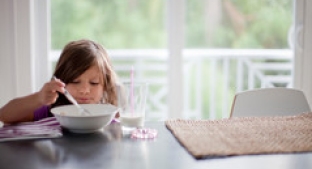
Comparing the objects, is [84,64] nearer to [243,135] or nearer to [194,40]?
[243,135]

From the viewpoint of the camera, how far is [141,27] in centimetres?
332

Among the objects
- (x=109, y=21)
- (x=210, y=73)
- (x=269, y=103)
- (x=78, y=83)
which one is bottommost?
(x=210, y=73)

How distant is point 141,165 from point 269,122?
1.89 ft

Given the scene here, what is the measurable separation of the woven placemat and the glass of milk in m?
0.11

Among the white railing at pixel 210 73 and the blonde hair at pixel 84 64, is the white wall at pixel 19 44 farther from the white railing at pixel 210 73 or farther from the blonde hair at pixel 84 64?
the white railing at pixel 210 73

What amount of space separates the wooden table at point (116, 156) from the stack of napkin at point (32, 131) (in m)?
0.03

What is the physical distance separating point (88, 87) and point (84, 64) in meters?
0.09

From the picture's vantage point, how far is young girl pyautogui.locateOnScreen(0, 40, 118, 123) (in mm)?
1617

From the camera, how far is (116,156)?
3.80ft

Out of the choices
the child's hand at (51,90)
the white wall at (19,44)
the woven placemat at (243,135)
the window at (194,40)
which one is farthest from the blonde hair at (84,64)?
the window at (194,40)

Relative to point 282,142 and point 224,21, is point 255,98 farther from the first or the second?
point 224,21

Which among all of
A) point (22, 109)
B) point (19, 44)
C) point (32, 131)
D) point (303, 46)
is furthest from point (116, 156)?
point (303, 46)

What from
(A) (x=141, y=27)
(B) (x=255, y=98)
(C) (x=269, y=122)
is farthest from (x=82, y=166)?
(A) (x=141, y=27)

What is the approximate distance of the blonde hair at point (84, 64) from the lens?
5.75 ft
